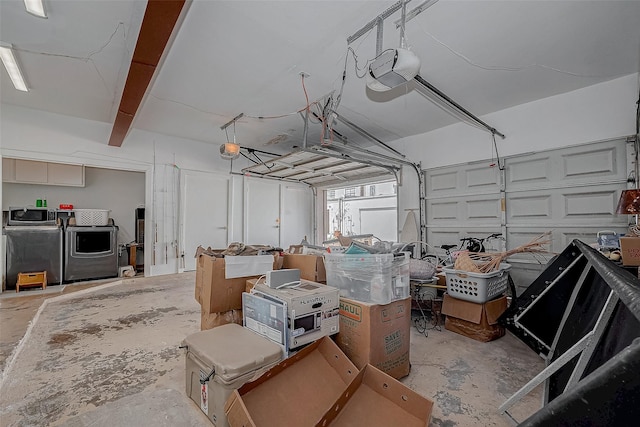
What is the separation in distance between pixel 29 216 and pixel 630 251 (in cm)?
793

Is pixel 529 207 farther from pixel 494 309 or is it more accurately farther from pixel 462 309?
pixel 462 309

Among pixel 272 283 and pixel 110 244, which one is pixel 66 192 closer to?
pixel 110 244

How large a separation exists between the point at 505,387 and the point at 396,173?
13.8 feet

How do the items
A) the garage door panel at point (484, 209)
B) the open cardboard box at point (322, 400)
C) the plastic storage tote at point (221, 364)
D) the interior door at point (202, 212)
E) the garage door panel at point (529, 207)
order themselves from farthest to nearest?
the interior door at point (202, 212), the garage door panel at point (484, 209), the garage door panel at point (529, 207), the plastic storage tote at point (221, 364), the open cardboard box at point (322, 400)

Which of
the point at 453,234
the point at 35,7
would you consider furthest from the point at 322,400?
the point at 453,234

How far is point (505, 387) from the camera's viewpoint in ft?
6.23

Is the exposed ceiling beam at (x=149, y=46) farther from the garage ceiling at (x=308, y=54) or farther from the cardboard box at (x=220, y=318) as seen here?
the cardboard box at (x=220, y=318)

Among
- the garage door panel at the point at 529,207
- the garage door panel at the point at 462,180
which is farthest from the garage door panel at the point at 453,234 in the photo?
the garage door panel at the point at 462,180

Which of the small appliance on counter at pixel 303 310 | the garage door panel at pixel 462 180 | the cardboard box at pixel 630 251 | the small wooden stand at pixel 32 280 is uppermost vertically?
the garage door panel at pixel 462 180

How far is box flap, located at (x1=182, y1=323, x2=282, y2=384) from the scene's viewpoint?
4.74 feet

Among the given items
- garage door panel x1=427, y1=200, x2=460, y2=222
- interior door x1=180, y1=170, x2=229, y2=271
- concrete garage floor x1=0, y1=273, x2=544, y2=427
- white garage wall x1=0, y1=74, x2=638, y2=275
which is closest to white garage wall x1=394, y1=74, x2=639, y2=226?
white garage wall x1=0, y1=74, x2=638, y2=275

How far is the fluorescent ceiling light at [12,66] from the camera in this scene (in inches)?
110

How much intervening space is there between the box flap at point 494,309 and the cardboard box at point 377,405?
168 centimetres

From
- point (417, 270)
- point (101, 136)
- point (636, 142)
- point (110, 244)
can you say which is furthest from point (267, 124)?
point (636, 142)
